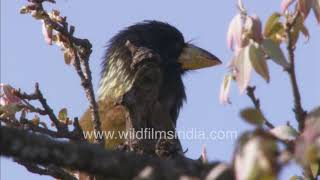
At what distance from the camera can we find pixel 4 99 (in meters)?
3.15

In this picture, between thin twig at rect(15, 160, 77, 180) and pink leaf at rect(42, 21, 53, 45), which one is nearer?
thin twig at rect(15, 160, 77, 180)

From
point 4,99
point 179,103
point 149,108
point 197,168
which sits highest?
point 197,168

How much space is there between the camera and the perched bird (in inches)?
146

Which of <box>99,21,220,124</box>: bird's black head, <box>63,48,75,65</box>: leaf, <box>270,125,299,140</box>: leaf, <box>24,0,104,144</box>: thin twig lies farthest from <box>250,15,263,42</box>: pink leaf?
<box>99,21,220,124</box>: bird's black head

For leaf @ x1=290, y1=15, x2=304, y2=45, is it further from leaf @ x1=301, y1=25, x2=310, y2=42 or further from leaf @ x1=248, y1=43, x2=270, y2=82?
leaf @ x1=248, y1=43, x2=270, y2=82

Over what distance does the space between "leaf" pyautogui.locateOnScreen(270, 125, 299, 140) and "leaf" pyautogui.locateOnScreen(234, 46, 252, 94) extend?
15 centimetres

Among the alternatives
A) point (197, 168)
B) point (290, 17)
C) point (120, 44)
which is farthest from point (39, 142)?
point (120, 44)

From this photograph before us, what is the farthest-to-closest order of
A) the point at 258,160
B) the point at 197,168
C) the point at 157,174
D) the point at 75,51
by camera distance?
the point at 75,51, the point at 197,168, the point at 157,174, the point at 258,160

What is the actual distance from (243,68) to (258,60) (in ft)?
0.12

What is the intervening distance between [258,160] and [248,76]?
460mm

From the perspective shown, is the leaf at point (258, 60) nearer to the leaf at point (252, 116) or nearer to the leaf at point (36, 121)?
the leaf at point (252, 116)

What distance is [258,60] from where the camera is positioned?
171 centimetres

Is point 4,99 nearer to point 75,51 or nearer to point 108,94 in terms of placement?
point 75,51

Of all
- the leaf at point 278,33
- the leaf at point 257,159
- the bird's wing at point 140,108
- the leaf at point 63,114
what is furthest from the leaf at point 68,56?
the leaf at point 257,159
